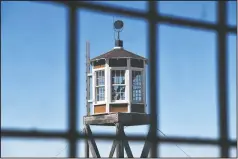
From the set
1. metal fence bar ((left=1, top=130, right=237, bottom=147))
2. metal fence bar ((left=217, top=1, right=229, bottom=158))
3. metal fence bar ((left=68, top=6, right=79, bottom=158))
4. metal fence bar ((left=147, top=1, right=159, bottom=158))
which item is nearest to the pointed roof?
metal fence bar ((left=217, top=1, right=229, bottom=158))

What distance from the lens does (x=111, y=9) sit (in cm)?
146

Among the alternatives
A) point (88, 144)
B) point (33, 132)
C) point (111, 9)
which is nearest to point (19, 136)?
point (33, 132)

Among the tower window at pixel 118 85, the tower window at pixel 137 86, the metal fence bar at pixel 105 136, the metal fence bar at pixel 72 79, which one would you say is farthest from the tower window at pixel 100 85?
the metal fence bar at pixel 72 79

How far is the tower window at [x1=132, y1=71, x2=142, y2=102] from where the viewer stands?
12172 millimetres

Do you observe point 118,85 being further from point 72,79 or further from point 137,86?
point 72,79

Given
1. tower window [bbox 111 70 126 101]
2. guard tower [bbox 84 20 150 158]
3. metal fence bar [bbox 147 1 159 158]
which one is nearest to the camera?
metal fence bar [bbox 147 1 159 158]

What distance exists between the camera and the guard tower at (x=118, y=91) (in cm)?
1185

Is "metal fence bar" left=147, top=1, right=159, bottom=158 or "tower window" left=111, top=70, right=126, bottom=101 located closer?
"metal fence bar" left=147, top=1, right=159, bottom=158

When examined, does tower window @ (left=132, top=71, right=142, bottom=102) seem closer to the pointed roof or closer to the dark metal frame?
the pointed roof

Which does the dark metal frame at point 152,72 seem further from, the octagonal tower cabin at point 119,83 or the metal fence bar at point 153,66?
the octagonal tower cabin at point 119,83

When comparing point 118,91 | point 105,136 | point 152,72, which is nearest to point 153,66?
point 152,72

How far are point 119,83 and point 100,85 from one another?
44cm

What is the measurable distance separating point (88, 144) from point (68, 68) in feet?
39.7

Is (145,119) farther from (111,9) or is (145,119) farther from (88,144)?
(111,9)
